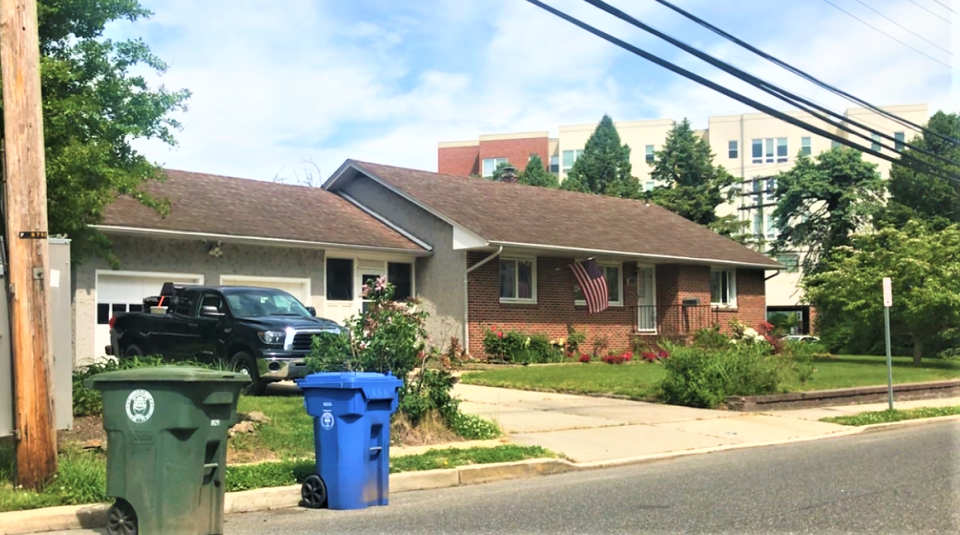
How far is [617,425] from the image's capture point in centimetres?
1354

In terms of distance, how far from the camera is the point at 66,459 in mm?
8711

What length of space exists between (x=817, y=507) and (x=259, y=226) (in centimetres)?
1611

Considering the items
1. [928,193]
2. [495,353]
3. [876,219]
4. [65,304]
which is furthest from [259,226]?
[928,193]

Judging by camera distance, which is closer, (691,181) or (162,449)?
(162,449)

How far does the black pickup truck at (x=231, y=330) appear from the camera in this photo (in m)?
14.0

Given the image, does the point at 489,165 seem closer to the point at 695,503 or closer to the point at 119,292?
the point at 119,292

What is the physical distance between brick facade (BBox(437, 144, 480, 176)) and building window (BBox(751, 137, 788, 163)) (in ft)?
78.1

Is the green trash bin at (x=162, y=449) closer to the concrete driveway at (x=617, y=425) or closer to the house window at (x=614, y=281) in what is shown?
the concrete driveway at (x=617, y=425)

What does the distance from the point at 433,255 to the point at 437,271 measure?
45cm

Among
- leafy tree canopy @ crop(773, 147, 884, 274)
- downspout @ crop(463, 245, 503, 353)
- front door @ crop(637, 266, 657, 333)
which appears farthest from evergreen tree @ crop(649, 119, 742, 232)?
downspout @ crop(463, 245, 503, 353)

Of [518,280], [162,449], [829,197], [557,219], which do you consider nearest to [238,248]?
[518,280]

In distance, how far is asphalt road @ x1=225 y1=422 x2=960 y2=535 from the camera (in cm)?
730

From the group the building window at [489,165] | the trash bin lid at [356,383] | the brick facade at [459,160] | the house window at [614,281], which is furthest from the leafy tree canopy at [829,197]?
the brick facade at [459,160]

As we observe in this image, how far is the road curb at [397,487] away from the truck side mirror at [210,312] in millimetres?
6441
